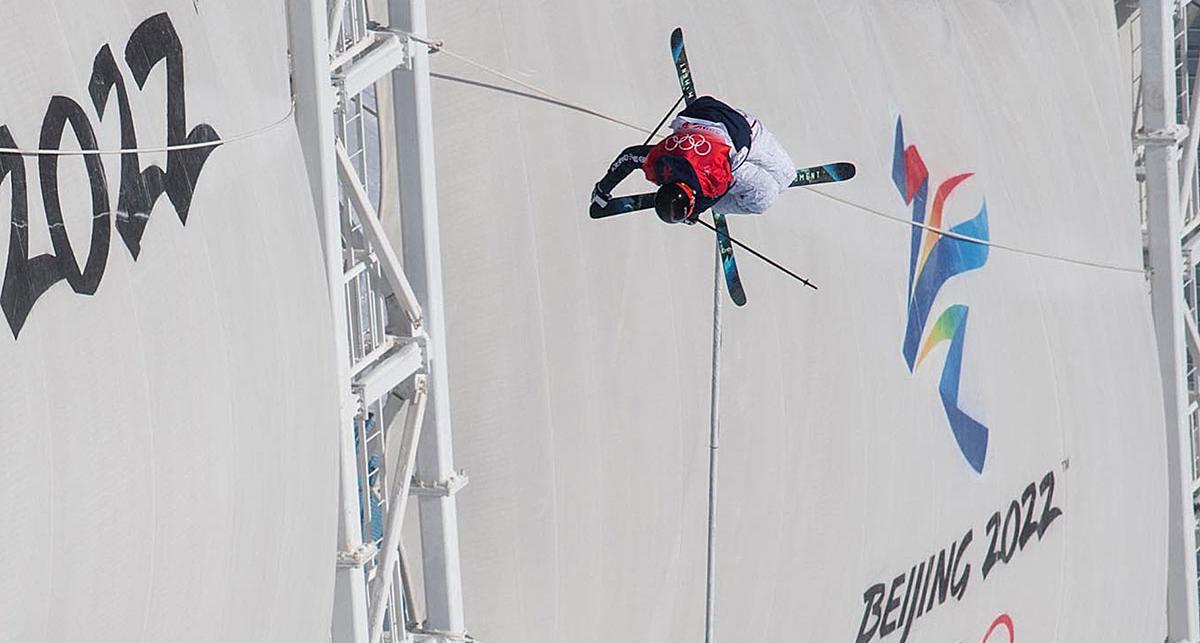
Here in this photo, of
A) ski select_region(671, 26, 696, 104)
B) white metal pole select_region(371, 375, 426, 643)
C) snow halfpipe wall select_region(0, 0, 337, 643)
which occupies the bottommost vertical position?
white metal pole select_region(371, 375, 426, 643)

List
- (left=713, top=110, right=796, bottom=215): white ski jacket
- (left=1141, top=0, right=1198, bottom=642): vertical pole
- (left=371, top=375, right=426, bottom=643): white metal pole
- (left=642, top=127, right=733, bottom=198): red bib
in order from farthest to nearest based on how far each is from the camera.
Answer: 1. (left=1141, top=0, right=1198, bottom=642): vertical pole
2. (left=371, top=375, right=426, bottom=643): white metal pole
3. (left=713, top=110, right=796, bottom=215): white ski jacket
4. (left=642, top=127, right=733, bottom=198): red bib

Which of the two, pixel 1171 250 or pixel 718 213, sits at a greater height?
pixel 718 213

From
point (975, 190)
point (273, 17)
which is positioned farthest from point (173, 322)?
point (975, 190)

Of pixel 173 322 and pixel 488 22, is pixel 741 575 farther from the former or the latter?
pixel 173 322

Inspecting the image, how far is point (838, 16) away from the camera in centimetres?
866

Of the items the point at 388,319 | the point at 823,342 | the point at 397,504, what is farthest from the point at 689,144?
the point at 823,342

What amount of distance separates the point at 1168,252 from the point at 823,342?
13.3 feet

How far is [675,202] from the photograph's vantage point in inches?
215

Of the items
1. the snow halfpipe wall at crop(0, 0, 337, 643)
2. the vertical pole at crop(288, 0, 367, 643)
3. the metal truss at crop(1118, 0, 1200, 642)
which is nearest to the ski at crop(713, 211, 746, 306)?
the vertical pole at crop(288, 0, 367, 643)

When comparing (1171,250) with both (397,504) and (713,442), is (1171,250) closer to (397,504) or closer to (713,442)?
(713,442)

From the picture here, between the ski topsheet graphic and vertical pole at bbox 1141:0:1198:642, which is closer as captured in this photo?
the ski topsheet graphic

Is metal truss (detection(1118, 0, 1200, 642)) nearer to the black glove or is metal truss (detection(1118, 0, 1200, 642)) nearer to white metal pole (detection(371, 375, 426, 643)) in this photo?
the black glove

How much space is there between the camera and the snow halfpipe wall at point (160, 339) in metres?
3.80

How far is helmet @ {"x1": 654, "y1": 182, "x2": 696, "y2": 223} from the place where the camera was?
17.9ft
